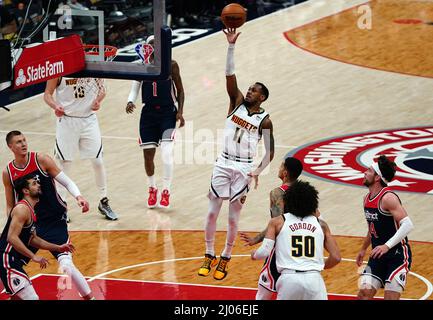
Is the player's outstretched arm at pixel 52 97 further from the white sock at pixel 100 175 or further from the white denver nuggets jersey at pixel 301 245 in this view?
the white denver nuggets jersey at pixel 301 245

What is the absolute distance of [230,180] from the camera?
11797mm

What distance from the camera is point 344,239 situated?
Answer: 1288cm

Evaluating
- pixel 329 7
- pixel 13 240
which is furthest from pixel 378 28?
pixel 13 240

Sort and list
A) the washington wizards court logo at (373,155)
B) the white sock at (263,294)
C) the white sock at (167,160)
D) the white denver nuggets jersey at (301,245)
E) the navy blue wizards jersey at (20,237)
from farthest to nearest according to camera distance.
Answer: the washington wizards court logo at (373,155) → the white sock at (167,160) → the navy blue wizards jersey at (20,237) → the white sock at (263,294) → the white denver nuggets jersey at (301,245)

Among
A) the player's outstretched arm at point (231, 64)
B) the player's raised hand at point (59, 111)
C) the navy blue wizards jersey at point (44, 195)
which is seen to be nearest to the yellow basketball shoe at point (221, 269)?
the player's outstretched arm at point (231, 64)

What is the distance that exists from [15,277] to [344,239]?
4.26 metres

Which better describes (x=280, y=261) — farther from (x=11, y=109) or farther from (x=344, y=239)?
(x=11, y=109)

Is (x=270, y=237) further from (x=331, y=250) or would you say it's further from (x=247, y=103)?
(x=247, y=103)

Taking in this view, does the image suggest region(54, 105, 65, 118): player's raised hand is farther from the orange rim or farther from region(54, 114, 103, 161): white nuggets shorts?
the orange rim

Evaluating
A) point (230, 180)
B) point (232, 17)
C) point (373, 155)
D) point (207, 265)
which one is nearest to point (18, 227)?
point (207, 265)

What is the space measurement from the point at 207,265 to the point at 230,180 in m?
0.90

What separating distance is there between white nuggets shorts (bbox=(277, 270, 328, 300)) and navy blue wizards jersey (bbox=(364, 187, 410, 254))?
1217mm

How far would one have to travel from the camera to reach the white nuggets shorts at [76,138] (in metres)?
13.6

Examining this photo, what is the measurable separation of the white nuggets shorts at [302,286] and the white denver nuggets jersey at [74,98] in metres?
5.28
